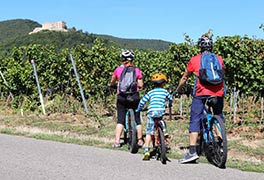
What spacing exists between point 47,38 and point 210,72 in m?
80.5

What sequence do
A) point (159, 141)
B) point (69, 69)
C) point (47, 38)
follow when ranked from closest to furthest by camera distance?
1. point (159, 141)
2. point (69, 69)
3. point (47, 38)

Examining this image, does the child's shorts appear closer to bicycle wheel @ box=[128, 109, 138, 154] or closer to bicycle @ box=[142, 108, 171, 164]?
bicycle @ box=[142, 108, 171, 164]

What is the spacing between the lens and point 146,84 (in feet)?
65.0

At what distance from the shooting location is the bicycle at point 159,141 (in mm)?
6496

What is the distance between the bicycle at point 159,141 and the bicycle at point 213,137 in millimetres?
605

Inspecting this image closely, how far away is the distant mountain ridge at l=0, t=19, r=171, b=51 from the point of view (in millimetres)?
77875

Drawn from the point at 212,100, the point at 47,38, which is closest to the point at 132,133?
the point at 212,100

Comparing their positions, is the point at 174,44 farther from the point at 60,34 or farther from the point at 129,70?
the point at 60,34

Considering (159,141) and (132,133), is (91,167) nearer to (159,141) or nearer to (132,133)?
(159,141)

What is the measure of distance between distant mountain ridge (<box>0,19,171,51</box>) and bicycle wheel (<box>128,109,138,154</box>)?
5824 centimetres

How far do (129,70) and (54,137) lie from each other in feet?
8.63

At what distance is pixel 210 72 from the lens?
630cm

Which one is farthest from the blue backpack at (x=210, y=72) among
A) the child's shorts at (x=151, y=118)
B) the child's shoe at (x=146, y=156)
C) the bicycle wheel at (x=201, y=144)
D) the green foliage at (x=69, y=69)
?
the green foliage at (x=69, y=69)

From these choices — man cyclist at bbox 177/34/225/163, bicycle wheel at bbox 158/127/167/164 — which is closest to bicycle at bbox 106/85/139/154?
bicycle wheel at bbox 158/127/167/164
